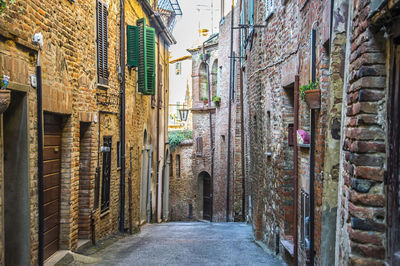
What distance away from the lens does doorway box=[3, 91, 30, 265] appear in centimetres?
543

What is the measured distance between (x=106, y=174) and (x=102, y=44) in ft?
9.26

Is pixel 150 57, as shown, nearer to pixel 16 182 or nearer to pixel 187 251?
pixel 187 251

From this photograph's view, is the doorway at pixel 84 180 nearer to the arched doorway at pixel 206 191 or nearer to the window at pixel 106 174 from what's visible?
the window at pixel 106 174

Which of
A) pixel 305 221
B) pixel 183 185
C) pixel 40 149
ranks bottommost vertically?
pixel 183 185

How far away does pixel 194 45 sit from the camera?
1110 inches

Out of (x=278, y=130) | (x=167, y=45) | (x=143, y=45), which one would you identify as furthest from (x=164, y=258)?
(x=167, y=45)

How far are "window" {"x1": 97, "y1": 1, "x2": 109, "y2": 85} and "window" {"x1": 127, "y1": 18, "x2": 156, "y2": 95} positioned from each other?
→ 2150mm

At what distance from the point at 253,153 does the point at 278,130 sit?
3.90m

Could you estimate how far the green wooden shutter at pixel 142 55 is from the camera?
12.0m

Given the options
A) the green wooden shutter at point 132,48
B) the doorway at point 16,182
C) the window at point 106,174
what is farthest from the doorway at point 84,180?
the green wooden shutter at point 132,48

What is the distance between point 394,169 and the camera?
9.31ft

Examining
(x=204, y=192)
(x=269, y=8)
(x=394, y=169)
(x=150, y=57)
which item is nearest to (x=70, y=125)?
(x=269, y=8)

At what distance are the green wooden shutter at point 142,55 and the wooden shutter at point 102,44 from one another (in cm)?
240

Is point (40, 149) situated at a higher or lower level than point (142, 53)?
lower
